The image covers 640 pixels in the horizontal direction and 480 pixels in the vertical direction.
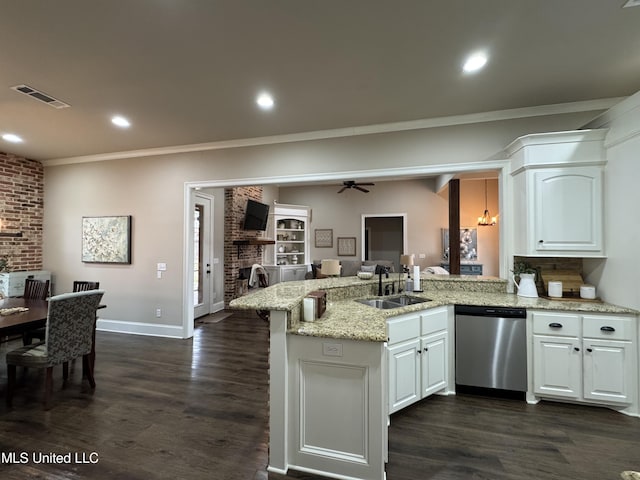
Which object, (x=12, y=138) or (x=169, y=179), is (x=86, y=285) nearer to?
(x=169, y=179)

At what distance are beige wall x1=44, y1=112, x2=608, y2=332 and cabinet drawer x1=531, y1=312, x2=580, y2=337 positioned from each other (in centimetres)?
179

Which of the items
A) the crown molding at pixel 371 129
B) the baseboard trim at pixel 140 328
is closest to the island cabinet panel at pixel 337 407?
the crown molding at pixel 371 129

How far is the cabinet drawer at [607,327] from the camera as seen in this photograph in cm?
262

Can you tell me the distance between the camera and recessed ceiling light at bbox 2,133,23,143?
13.9 feet

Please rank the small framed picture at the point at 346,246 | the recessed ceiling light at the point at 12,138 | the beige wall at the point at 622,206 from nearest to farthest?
the beige wall at the point at 622,206 → the recessed ceiling light at the point at 12,138 → the small framed picture at the point at 346,246

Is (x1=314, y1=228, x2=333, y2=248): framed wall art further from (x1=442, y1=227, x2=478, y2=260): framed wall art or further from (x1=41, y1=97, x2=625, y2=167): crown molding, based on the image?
(x1=41, y1=97, x2=625, y2=167): crown molding

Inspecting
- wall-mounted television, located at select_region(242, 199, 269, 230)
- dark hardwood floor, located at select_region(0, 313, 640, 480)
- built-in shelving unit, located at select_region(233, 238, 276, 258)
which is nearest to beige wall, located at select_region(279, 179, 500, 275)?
wall-mounted television, located at select_region(242, 199, 269, 230)

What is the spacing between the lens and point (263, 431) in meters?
2.38

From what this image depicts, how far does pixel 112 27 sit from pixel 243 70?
0.94 m

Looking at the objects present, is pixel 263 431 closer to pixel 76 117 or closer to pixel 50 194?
pixel 76 117

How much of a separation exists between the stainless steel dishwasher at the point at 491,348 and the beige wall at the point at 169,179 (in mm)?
1761

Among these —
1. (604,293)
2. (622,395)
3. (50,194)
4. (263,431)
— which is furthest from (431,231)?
(50,194)

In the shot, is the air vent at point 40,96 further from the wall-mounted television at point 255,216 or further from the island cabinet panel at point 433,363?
the island cabinet panel at point 433,363

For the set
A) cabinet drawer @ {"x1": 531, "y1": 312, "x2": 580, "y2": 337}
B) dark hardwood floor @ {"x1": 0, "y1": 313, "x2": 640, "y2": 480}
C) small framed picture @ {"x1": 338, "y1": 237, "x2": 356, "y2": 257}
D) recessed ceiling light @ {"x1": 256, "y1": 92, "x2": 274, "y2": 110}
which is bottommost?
dark hardwood floor @ {"x1": 0, "y1": 313, "x2": 640, "y2": 480}
